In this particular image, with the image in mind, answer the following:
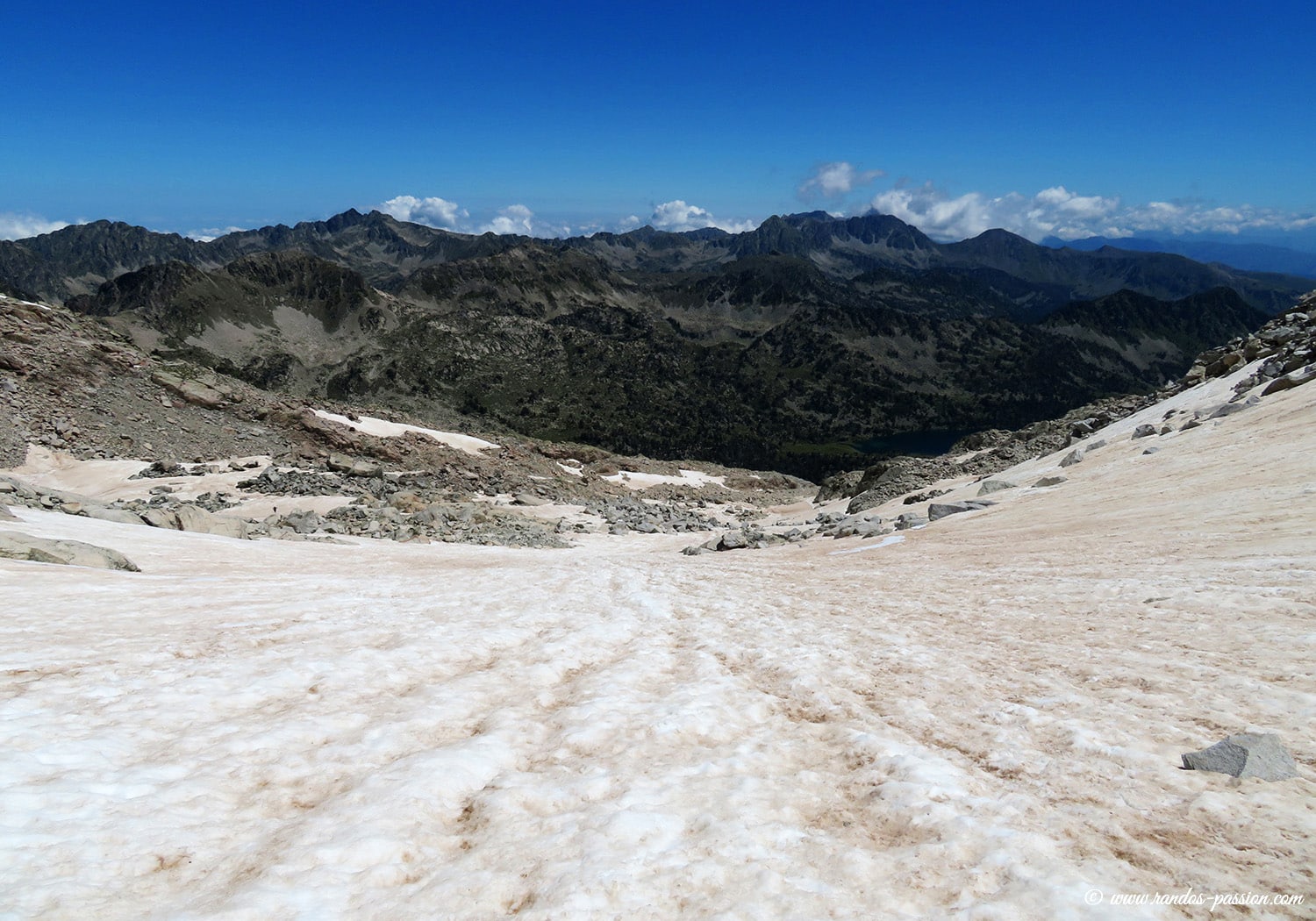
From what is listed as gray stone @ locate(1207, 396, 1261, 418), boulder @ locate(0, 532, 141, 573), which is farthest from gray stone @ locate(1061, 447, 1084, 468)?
boulder @ locate(0, 532, 141, 573)

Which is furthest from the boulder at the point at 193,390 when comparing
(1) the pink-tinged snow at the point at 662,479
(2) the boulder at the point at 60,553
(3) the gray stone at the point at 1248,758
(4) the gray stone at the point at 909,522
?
(3) the gray stone at the point at 1248,758

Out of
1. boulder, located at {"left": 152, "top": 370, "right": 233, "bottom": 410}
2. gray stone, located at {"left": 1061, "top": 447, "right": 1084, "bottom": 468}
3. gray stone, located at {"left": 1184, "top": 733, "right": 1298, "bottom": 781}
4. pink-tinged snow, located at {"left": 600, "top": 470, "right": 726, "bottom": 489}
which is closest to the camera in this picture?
gray stone, located at {"left": 1184, "top": 733, "right": 1298, "bottom": 781}

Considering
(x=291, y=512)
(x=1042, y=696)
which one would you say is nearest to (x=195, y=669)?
(x=1042, y=696)

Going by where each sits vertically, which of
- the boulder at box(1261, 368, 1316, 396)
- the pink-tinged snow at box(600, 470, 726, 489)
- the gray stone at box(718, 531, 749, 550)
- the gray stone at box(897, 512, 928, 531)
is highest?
the boulder at box(1261, 368, 1316, 396)

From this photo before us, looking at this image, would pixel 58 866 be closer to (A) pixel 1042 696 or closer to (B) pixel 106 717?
(B) pixel 106 717

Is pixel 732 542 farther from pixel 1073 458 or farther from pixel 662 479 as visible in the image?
pixel 662 479

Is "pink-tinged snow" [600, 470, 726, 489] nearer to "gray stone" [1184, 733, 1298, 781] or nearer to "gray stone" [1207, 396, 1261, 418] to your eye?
"gray stone" [1207, 396, 1261, 418]
